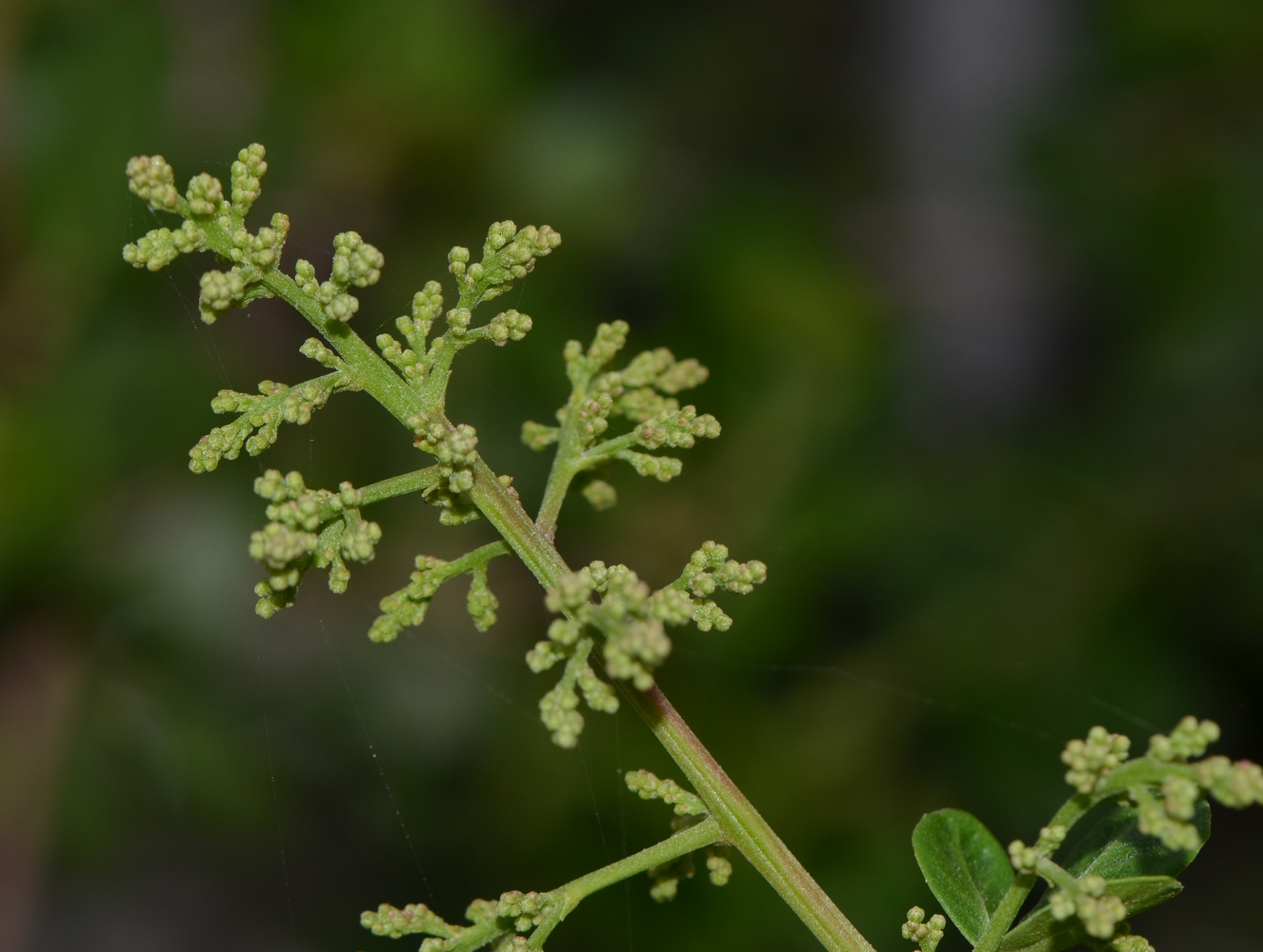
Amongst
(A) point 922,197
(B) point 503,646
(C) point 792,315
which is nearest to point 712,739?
(B) point 503,646

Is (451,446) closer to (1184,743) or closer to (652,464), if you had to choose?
(652,464)

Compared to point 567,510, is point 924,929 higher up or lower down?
lower down

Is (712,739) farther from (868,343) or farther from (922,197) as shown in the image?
(922,197)

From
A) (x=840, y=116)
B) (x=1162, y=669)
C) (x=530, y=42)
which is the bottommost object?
(x=1162, y=669)

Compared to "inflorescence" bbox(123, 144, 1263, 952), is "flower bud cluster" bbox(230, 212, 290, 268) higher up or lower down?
higher up

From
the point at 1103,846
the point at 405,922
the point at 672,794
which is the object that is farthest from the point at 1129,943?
the point at 405,922

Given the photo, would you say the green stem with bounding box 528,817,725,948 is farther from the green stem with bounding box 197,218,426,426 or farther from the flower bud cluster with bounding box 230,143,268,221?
the flower bud cluster with bounding box 230,143,268,221

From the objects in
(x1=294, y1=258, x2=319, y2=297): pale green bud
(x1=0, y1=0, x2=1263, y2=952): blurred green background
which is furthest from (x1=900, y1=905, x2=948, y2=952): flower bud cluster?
(x1=0, y1=0, x2=1263, y2=952): blurred green background
